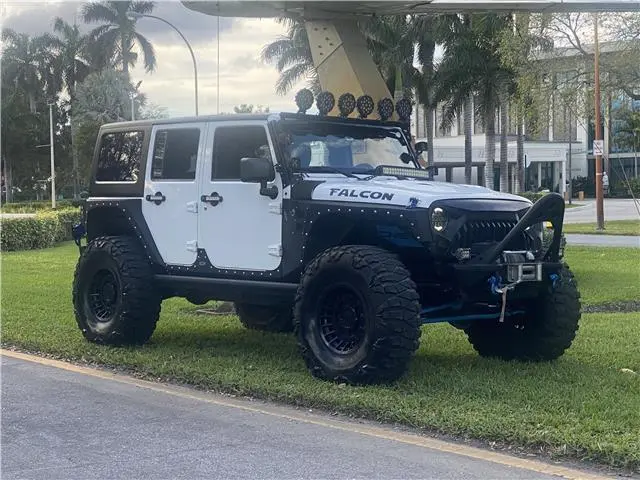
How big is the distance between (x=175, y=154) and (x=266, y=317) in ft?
6.89

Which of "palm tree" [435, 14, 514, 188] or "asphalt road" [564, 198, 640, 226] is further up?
"palm tree" [435, 14, 514, 188]

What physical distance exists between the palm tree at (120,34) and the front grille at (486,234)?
53214 mm

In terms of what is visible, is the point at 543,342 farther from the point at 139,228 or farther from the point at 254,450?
the point at 139,228

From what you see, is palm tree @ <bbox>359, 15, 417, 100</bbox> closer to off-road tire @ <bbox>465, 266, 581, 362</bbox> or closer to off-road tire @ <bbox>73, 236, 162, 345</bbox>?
off-road tire @ <bbox>73, 236, 162, 345</bbox>

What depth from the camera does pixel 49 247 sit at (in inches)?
1019

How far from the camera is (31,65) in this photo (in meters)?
67.9

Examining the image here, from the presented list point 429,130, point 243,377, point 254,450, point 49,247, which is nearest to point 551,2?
point 243,377

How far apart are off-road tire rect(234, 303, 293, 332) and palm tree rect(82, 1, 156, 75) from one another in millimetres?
50603

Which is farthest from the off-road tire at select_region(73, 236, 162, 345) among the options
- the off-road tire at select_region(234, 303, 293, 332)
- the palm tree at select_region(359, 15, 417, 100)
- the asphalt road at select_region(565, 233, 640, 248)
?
the palm tree at select_region(359, 15, 417, 100)

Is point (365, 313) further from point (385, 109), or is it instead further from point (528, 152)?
point (528, 152)

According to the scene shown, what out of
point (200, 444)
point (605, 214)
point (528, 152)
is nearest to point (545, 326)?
point (200, 444)

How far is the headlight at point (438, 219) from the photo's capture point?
21.9ft

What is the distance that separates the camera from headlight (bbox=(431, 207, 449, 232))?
21.9 feet

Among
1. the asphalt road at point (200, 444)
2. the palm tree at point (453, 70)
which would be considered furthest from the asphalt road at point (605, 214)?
the asphalt road at point (200, 444)
